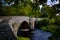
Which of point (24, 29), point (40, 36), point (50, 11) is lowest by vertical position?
point (40, 36)

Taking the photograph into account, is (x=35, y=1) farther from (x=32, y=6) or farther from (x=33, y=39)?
(x=33, y=39)

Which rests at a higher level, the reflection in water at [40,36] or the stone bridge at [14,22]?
the stone bridge at [14,22]

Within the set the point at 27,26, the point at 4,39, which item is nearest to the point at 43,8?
the point at 4,39

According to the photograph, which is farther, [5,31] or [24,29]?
[24,29]

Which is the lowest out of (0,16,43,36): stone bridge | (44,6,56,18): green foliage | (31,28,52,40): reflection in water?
(31,28,52,40): reflection in water

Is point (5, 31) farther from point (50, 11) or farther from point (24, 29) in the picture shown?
point (24, 29)

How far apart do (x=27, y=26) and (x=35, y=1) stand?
10.9 meters

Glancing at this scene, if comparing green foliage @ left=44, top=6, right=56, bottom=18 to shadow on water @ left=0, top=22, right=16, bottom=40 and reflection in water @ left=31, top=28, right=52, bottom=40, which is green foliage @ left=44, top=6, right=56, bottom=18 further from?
reflection in water @ left=31, top=28, right=52, bottom=40

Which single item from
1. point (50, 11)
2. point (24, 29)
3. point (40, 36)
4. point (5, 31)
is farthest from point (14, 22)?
point (50, 11)

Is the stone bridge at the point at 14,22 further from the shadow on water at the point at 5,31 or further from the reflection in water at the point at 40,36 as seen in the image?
the reflection in water at the point at 40,36

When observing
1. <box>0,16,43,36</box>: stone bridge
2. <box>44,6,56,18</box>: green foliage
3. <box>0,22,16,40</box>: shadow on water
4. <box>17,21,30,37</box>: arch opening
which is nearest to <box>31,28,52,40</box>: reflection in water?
<box>17,21,30,37</box>: arch opening

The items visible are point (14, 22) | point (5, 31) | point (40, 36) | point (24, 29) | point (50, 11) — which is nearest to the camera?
point (50, 11)

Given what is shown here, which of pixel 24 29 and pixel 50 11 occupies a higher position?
pixel 50 11

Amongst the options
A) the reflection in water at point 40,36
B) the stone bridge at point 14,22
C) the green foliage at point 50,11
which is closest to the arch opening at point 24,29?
the stone bridge at point 14,22
